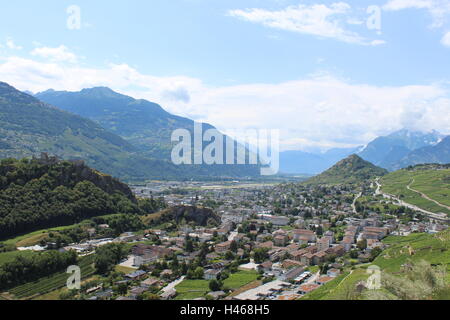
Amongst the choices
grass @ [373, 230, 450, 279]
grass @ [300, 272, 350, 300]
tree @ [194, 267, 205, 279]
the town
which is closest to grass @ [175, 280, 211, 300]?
the town

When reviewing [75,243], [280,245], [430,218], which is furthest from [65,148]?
[430,218]

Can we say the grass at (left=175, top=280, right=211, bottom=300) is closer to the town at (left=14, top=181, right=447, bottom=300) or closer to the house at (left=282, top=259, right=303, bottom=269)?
the town at (left=14, top=181, right=447, bottom=300)

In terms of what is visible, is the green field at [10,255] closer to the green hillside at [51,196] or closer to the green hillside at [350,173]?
the green hillside at [51,196]

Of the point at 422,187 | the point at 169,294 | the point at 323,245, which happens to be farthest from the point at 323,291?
the point at 422,187

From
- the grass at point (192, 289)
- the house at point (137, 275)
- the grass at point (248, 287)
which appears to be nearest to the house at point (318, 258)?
the grass at point (248, 287)

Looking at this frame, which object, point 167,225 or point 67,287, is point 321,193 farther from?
point 67,287
